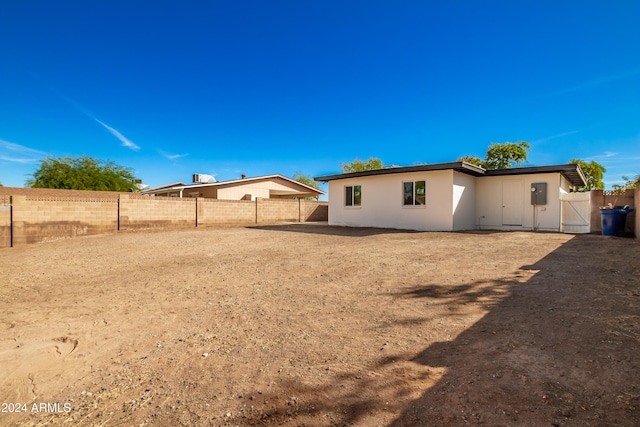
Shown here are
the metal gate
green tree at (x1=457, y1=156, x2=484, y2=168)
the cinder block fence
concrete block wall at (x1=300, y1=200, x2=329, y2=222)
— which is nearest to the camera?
the cinder block fence

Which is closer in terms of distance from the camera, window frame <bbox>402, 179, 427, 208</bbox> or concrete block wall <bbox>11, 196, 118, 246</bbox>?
concrete block wall <bbox>11, 196, 118, 246</bbox>

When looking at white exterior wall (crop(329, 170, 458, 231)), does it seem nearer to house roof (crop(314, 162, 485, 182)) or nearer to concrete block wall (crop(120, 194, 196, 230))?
house roof (crop(314, 162, 485, 182))

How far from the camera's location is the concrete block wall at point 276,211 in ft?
63.6

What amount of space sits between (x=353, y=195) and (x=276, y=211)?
6.44 m

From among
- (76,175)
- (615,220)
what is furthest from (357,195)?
(76,175)

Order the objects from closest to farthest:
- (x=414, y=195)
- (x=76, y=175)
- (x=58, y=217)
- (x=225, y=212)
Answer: (x=58, y=217), (x=414, y=195), (x=225, y=212), (x=76, y=175)

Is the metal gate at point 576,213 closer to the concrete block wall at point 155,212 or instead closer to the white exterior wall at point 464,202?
the white exterior wall at point 464,202

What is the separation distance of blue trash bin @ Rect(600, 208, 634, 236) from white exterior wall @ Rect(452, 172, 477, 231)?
465cm

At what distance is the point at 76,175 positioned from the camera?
25.3 metres

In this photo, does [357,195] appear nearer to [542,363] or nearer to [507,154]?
[542,363]

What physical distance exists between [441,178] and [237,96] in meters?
18.3

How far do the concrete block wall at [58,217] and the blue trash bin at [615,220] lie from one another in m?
19.7

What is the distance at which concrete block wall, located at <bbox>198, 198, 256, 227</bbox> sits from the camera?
54.2 feet

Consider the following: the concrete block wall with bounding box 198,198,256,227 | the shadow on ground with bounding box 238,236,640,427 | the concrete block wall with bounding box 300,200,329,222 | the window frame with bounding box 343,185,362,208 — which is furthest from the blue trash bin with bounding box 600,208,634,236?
the concrete block wall with bounding box 198,198,256,227
